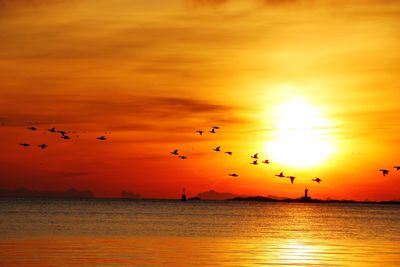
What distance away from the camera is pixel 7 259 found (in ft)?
154

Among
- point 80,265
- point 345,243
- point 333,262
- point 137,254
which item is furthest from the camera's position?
point 345,243

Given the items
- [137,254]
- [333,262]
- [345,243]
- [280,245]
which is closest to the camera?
[333,262]

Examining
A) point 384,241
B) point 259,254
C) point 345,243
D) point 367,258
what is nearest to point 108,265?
point 259,254

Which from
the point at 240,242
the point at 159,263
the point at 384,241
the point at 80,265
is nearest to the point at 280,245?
the point at 240,242

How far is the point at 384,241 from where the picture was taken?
241ft

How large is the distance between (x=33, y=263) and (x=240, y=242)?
2608 cm

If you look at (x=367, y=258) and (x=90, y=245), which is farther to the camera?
(x=90, y=245)

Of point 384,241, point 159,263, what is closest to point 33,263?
point 159,263

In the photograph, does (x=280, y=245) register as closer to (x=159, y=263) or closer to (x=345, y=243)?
(x=345, y=243)

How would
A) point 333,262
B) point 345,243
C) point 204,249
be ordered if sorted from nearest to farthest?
1. point 333,262
2. point 204,249
3. point 345,243

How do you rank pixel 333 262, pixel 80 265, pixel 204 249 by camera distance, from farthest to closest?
pixel 204 249 → pixel 333 262 → pixel 80 265

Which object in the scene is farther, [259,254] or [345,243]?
[345,243]

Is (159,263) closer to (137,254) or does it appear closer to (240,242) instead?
(137,254)

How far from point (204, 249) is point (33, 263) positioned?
646 inches
